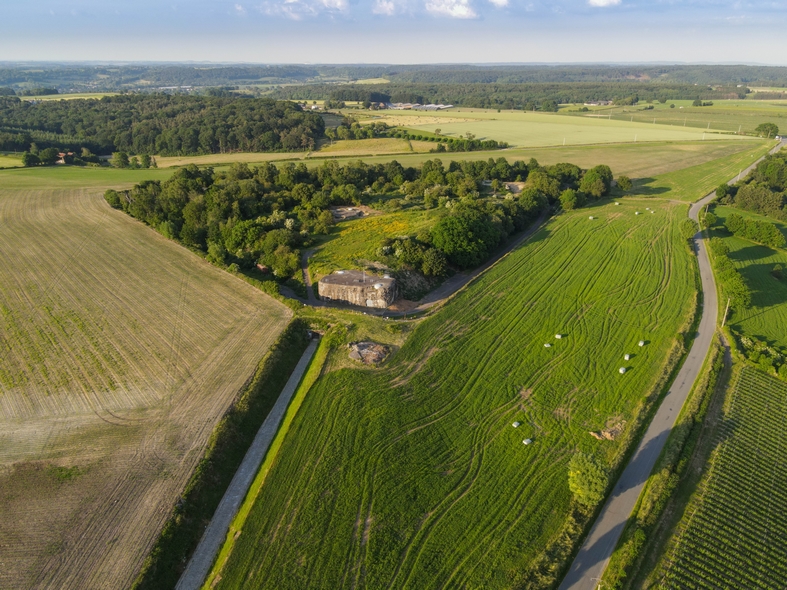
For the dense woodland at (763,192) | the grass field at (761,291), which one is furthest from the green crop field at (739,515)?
the dense woodland at (763,192)

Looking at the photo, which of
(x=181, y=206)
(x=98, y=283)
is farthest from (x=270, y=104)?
(x=98, y=283)

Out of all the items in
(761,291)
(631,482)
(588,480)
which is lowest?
(631,482)

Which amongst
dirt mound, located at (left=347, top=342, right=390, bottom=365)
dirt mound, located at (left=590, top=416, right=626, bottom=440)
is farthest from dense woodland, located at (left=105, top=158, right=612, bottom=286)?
dirt mound, located at (left=590, top=416, right=626, bottom=440)

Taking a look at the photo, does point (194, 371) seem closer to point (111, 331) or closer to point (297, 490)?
point (111, 331)

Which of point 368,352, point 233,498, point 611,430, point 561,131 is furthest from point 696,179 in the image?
point 233,498

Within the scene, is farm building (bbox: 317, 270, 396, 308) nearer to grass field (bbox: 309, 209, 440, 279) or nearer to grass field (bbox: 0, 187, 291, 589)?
grass field (bbox: 309, 209, 440, 279)

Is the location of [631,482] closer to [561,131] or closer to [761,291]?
[761,291]
